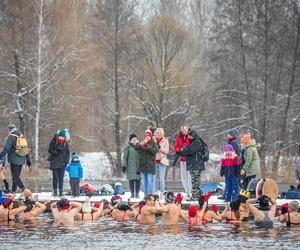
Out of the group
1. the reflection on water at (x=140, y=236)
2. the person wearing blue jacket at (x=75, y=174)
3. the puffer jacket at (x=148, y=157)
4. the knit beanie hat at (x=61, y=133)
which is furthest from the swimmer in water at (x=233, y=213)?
the knit beanie hat at (x=61, y=133)

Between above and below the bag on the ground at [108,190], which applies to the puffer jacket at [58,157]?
above

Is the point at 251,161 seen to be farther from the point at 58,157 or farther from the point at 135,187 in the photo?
the point at 58,157

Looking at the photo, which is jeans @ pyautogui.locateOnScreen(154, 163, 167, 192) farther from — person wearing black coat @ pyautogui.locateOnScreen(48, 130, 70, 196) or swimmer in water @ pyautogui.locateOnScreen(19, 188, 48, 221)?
swimmer in water @ pyautogui.locateOnScreen(19, 188, 48, 221)

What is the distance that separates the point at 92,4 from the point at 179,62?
7.31 meters

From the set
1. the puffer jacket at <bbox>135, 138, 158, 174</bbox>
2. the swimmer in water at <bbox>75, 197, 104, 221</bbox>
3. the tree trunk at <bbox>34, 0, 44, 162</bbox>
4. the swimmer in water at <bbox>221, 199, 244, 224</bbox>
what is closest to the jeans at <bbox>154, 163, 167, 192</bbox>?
the puffer jacket at <bbox>135, 138, 158, 174</bbox>

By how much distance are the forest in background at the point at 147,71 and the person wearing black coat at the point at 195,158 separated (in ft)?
64.7

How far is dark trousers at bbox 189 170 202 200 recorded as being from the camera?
2309cm

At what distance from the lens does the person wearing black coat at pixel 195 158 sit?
2305cm

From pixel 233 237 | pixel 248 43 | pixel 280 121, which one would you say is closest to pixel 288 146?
pixel 280 121

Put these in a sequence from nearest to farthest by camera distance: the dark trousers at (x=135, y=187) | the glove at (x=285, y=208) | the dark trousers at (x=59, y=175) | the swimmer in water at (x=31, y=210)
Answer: the glove at (x=285, y=208) → the swimmer in water at (x=31, y=210) → the dark trousers at (x=135, y=187) → the dark trousers at (x=59, y=175)

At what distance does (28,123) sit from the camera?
4906 centimetres

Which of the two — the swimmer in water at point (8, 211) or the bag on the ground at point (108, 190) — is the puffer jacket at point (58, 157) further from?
the swimmer in water at point (8, 211)

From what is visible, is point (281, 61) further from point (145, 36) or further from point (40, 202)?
point (40, 202)

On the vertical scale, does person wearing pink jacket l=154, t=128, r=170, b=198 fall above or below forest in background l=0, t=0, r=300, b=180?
below
